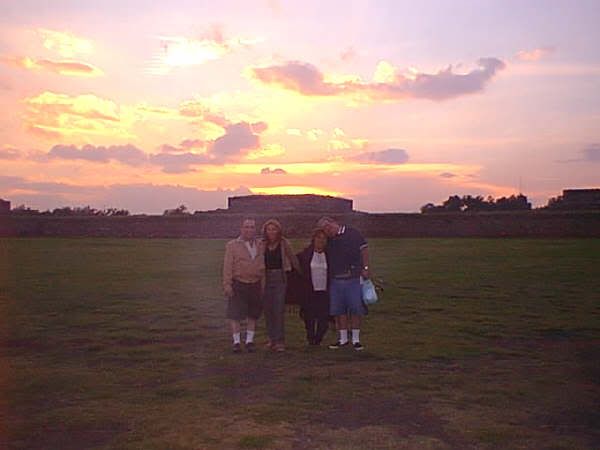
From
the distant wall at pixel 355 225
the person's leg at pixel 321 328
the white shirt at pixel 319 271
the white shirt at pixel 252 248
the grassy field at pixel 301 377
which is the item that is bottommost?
the grassy field at pixel 301 377

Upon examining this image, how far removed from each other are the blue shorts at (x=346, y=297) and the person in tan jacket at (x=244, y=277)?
821 millimetres

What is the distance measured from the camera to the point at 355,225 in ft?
161

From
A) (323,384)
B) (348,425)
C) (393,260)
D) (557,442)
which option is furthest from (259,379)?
(393,260)

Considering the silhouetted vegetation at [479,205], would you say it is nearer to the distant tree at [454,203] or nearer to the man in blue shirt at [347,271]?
the distant tree at [454,203]

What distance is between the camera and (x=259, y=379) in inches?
313

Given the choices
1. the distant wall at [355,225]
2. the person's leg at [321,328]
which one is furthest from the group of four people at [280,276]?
the distant wall at [355,225]

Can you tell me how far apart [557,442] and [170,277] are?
1520cm

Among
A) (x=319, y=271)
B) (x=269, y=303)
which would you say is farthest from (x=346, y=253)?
(x=269, y=303)

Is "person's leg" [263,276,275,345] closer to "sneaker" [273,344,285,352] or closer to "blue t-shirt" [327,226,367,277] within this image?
"sneaker" [273,344,285,352]

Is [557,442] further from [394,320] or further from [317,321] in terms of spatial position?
[394,320]

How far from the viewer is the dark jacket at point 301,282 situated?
32.5 feet

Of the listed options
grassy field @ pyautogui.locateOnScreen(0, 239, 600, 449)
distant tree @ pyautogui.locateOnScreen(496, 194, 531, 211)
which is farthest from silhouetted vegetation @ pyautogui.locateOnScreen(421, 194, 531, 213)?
grassy field @ pyautogui.locateOnScreen(0, 239, 600, 449)

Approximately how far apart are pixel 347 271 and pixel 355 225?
39653 mm

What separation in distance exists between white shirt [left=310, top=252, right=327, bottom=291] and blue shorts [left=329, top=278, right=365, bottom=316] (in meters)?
0.19
